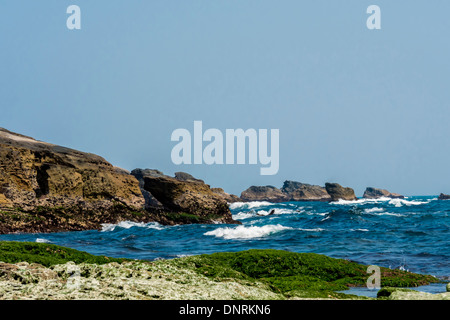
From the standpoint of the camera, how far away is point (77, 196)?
41.1 m

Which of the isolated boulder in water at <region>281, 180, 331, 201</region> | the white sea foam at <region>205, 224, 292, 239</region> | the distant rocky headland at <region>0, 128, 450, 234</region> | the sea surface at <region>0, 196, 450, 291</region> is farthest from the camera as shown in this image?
the isolated boulder in water at <region>281, 180, 331, 201</region>

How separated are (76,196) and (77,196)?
4.4 inches

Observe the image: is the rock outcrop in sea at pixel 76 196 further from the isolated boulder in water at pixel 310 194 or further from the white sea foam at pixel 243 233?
the isolated boulder in water at pixel 310 194

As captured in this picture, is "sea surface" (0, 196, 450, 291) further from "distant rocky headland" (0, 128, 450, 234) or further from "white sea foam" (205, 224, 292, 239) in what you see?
"distant rocky headland" (0, 128, 450, 234)

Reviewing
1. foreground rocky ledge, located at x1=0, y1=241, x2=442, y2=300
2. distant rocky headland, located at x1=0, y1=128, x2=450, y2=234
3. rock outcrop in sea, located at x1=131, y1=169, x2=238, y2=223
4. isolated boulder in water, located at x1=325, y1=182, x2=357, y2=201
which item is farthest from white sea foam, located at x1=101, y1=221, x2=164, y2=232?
isolated boulder in water, located at x1=325, y1=182, x2=357, y2=201

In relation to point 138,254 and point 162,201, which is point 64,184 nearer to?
point 162,201

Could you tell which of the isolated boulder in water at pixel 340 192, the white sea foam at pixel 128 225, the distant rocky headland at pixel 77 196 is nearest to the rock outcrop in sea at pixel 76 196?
the distant rocky headland at pixel 77 196

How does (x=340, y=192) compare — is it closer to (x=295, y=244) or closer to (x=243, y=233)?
(x=243, y=233)

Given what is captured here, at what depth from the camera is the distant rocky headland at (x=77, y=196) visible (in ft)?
119

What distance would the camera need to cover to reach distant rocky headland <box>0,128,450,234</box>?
119 feet

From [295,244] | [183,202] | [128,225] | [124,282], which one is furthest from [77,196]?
[124,282]

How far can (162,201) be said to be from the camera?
165 ft
